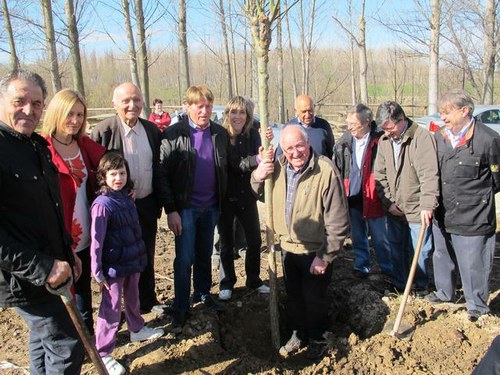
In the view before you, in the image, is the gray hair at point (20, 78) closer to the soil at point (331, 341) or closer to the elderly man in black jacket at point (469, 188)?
the soil at point (331, 341)

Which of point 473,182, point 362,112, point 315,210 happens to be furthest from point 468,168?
point 315,210

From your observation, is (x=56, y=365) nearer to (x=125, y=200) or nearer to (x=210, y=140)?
(x=125, y=200)

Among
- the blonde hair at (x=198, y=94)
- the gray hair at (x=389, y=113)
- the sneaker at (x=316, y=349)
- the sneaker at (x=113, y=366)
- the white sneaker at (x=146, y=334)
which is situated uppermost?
the blonde hair at (x=198, y=94)

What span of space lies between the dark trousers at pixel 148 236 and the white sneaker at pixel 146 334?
1.39 ft

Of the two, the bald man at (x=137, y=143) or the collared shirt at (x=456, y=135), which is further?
the collared shirt at (x=456, y=135)

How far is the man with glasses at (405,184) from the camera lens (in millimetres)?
3947

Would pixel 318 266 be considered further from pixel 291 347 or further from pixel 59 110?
pixel 59 110

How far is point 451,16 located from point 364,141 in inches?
414

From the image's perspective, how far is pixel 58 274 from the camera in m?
2.30

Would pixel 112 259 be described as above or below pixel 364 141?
below

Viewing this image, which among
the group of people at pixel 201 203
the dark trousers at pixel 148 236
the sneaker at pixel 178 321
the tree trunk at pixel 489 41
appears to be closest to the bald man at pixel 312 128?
the group of people at pixel 201 203

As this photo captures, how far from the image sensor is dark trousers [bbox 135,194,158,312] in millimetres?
3730

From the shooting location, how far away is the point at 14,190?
7.39 ft

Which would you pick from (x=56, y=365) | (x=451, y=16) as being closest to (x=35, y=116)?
(x=56, y=365)
